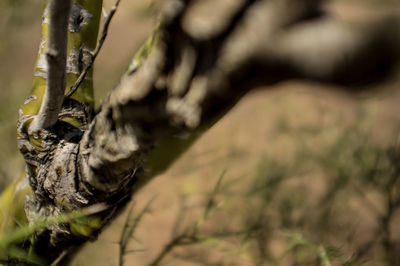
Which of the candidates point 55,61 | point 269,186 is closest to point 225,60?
point 55,61

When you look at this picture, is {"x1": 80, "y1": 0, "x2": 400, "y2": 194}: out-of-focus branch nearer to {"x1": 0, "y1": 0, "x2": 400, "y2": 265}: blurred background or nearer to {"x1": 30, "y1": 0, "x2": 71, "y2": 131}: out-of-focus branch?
{"x1": 30, "y1": 0, "x2": 71, "y2": 131}: out-of-focus branch

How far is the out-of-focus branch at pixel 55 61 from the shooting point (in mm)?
368

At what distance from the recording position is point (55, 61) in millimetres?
409

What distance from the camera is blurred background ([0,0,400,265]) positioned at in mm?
1121

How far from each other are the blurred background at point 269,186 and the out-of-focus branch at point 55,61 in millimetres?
412

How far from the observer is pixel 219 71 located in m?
0.26

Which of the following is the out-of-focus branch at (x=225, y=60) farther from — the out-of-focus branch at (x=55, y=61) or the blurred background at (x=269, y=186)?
the blurred background at (x=269, y=186)

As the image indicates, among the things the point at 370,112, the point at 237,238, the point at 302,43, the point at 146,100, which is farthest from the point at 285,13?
the point at 370,112

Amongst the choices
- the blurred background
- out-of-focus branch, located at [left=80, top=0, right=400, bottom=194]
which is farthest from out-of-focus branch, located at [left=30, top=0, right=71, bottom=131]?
the blurred background

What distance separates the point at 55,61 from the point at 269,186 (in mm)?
1030

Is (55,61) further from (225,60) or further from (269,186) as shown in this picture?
(269,186)

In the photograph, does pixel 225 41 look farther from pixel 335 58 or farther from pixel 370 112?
pixel 370 112

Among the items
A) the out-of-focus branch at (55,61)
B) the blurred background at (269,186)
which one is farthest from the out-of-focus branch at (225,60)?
the blurred background at (269,186)

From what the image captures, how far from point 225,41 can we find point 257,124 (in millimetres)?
2181
